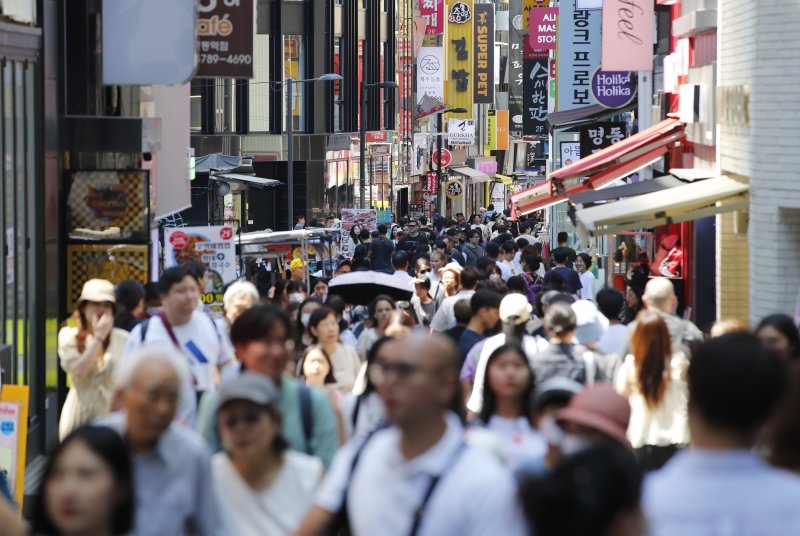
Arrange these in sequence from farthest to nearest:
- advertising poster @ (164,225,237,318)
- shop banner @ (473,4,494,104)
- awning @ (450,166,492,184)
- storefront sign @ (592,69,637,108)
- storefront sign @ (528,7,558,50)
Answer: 1. awning @ (450,166,492,184)
2. shop banner @ (473,4,494,104)
3. storefront sign @ (528,7,558,50)
4. storefront sign @ (592,69,637,108)
5. advertising poster @ (164,225,237,318)

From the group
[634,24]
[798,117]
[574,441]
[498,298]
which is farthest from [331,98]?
[574,441]

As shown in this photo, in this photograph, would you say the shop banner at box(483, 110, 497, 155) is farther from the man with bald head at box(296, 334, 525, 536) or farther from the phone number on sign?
the man with bald head at box(296, 334, 525, 536)

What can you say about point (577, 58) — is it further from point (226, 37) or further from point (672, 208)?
point (672, 208)

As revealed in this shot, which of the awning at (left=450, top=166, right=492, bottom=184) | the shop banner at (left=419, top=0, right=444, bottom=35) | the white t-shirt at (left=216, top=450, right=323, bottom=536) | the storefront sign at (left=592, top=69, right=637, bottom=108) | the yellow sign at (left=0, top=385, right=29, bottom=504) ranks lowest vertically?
the awning at (left=450, top=166, right=492, bottom=184)

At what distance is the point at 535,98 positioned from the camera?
5988 cm

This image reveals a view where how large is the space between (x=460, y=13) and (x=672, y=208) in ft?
219

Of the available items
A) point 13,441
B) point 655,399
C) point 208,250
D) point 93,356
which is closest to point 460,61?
point 208,250

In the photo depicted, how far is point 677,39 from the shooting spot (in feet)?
77.5

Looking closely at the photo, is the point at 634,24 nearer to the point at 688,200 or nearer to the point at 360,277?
the point at 688,200

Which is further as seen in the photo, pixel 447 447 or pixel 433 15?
pixel 433 15

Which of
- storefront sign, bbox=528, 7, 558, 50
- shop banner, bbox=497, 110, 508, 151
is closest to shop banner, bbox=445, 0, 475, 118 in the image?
storefront sign, bbox=528, 7, 558, 50

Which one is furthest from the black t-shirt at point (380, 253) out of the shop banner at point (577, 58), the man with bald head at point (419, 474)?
the man with bald head at point (419, 474)

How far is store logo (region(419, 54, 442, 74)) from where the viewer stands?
245 feet

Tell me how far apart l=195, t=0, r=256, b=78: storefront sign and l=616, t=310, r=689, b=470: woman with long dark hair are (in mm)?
11121
